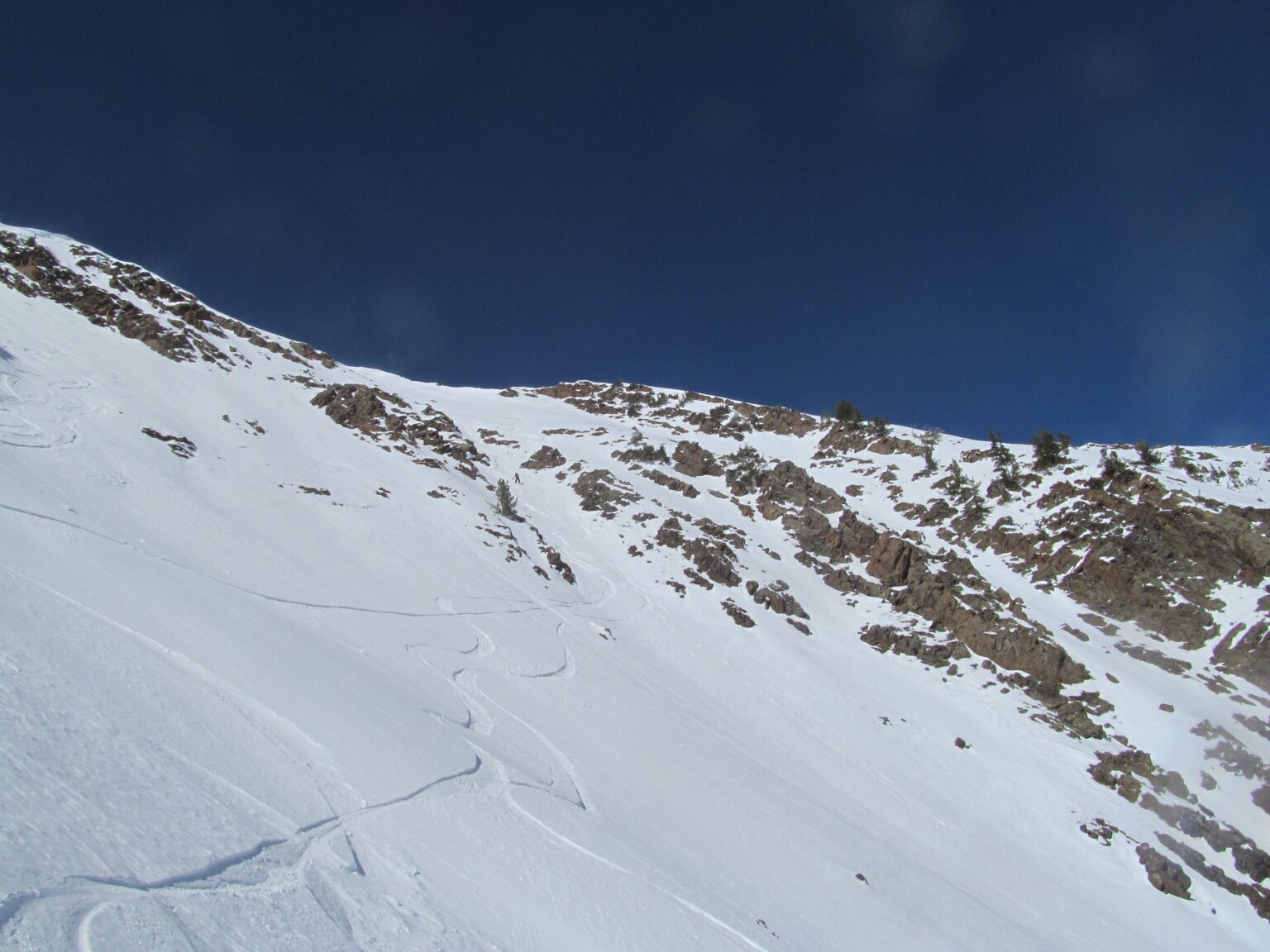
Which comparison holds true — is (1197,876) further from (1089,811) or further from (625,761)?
(625,761)

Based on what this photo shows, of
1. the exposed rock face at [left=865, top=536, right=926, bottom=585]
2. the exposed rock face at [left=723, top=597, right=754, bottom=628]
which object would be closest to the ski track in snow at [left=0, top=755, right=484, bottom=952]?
the exposed rock face at [left=723, top=597, right=754, bottom=628]

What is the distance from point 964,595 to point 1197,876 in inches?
595

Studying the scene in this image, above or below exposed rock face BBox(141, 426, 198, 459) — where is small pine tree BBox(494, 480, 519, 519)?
above

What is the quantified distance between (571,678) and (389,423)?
1287 inches

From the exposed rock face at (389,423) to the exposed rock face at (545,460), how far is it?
4.44 m

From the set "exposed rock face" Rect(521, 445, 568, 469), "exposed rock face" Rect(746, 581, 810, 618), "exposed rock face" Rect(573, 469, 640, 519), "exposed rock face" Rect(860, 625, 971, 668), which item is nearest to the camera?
"exposed rock face" Rect(860, 625, 971, 668)

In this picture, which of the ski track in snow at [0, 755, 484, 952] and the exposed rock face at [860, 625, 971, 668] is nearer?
the ski track in snow at [0, 755, 484, 952]

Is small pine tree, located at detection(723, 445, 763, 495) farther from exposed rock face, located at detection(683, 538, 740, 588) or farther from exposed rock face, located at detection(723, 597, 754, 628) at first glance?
exposed rock face, located at detection(723, 597, 754, 628)

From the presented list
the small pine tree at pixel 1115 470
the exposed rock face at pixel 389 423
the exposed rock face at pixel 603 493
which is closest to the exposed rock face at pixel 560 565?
the exposed rock face at pixel 603 493

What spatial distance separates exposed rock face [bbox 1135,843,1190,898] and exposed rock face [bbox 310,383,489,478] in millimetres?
39324

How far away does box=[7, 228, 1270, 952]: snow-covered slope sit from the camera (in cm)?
646

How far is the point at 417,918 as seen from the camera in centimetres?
605

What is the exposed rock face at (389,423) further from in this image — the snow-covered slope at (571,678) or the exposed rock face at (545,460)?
the exposed rock face at (545,460)

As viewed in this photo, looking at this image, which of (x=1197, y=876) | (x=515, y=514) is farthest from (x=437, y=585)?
(x=1197, y=876)
